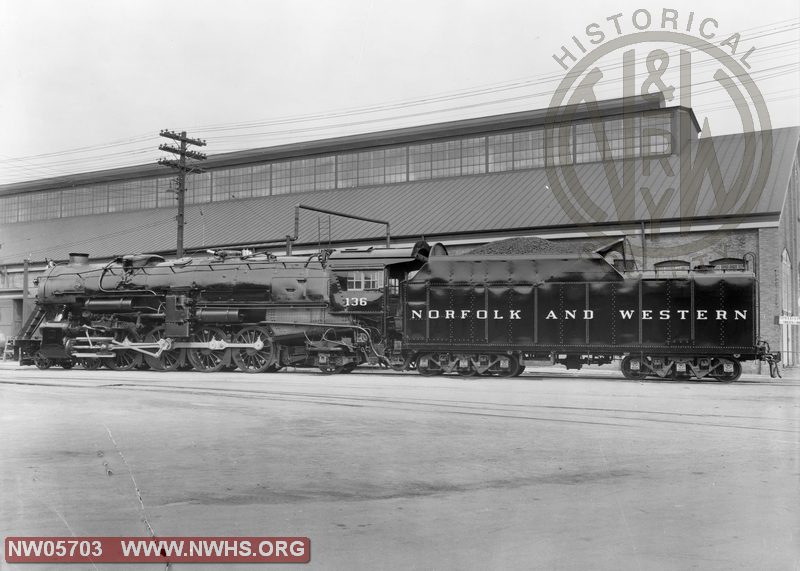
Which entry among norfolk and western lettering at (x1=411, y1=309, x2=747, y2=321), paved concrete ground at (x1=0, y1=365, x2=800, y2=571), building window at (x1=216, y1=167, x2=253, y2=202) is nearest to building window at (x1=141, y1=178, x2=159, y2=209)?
building window at (x1=216, y1=167, x2=253, y2=202)

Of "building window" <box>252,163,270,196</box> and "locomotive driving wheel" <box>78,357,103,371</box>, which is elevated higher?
"building window" <box>252,163,270,196</box>

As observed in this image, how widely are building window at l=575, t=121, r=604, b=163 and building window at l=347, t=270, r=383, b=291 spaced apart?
1665cm

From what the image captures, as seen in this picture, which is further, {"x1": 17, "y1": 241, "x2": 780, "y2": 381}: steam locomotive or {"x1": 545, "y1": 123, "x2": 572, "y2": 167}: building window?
{"x1": 545, "y1": 123, "x2": 572, "y2": 167}: building window

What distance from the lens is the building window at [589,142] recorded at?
35.5 meters

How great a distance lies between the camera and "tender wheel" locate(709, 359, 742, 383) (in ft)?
64.8

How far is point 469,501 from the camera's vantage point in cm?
627

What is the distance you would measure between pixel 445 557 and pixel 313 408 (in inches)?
307

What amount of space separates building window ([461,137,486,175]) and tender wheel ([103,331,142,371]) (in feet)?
64.2

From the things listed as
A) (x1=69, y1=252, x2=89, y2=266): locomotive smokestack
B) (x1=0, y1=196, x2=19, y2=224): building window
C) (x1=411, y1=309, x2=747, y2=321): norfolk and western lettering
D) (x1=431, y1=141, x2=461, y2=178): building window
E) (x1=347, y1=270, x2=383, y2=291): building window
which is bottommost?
(x1=411, y1=309, x2=747, y2=321): norfolk and western lettering

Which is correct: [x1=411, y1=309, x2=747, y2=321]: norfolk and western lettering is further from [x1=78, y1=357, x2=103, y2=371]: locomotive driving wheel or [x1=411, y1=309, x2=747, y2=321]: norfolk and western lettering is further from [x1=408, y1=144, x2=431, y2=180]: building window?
[x1=408, y1=144, x2=431, y2=180]: building window

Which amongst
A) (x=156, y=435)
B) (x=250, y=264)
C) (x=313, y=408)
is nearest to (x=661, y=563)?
(x=156, y=435)

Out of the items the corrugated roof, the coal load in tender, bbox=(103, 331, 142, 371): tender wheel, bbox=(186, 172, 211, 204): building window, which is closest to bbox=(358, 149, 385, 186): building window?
the corrugated roof

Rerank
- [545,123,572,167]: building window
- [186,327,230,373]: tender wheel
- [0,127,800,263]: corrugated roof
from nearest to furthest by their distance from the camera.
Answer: [186,327,230,373]: tender wheel
[0,127,800,263]: corrugated roof
[545,123,572,167]: building window

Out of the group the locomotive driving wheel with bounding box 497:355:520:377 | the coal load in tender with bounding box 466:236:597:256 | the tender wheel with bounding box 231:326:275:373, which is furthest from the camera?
the tender wheel with bounding box 231:326:275:373
